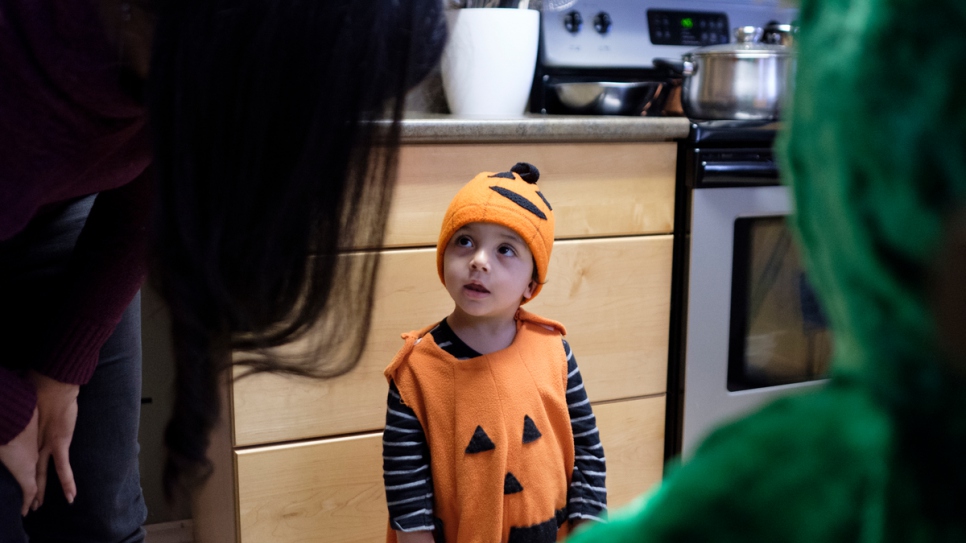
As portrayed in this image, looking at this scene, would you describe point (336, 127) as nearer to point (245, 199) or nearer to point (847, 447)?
point (245, 199)

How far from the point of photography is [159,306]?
65 cm

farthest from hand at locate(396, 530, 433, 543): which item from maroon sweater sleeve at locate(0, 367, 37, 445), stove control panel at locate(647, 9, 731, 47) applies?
stove control panel at locate(647, 9, 731, 47)

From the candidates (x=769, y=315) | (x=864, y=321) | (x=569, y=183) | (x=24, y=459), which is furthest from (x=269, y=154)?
(x=769, y=315)

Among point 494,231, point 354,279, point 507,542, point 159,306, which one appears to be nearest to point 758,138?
point 494,231

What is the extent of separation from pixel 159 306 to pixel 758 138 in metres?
1.31

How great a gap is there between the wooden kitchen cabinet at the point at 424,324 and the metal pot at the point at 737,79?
15 cm

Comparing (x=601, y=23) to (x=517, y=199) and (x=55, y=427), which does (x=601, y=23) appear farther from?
(x=55, y=427)

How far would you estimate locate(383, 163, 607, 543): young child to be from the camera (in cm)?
125

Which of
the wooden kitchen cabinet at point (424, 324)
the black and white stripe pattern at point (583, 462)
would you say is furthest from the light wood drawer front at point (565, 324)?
the black and white stripe pattern at point (583, 462)

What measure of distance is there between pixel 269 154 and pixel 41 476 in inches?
27.4

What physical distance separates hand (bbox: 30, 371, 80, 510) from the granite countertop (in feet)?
2.15

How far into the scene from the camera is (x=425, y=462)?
1285 mm

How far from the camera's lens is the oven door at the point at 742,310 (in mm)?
1629

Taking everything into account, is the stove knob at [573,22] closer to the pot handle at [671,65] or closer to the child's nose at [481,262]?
the pot handle at [671,65]
